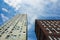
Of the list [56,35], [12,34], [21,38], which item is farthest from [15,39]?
[56,35]

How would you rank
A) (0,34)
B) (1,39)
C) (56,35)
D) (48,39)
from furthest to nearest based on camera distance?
(0,34) → (1,39) → (56,35) → (48,39)

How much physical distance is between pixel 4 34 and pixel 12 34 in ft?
10.7

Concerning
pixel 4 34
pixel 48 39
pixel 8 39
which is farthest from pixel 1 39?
pixel 48 39

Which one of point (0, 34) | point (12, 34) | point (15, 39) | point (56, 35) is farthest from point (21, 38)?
point (56, 35)

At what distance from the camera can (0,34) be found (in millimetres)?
57844

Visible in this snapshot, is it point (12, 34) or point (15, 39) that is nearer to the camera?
point (15, 39)

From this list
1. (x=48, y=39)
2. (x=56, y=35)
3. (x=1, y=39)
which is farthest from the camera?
(x=1, y=39)

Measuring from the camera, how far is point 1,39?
51688 millimetres

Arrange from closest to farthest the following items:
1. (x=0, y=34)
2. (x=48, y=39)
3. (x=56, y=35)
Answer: (x=48, y=39), (x=56, y=35), (x=0, y=34)

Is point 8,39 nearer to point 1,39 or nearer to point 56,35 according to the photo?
point 1,39

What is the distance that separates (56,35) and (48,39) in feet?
14.3

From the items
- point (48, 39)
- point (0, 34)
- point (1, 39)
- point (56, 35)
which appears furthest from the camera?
point (0, 34)

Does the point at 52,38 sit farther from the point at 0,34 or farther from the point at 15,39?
the point at 0,34

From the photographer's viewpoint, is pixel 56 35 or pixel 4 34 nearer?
pixel 56 35
